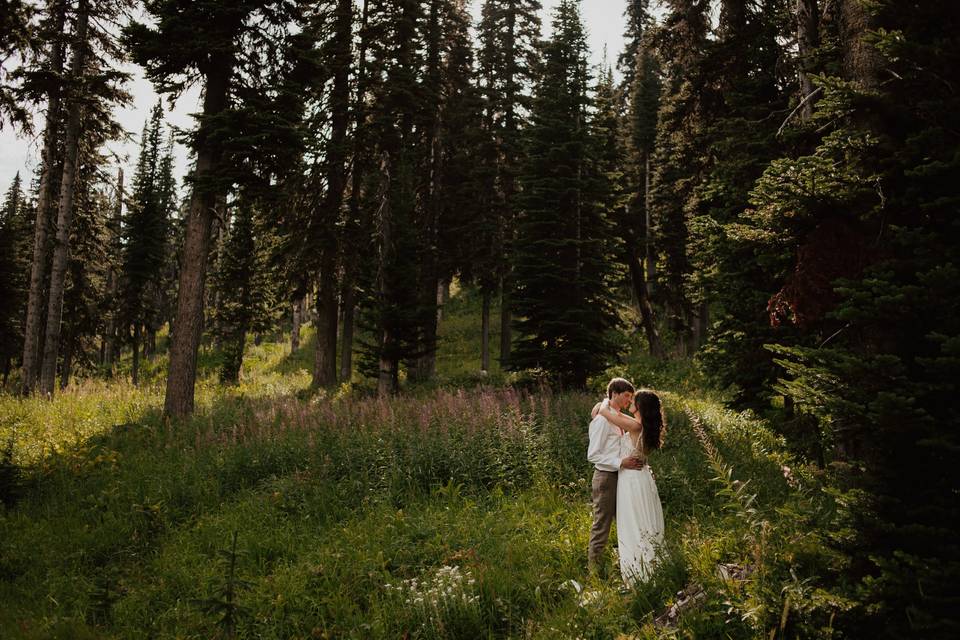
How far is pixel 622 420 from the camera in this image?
20.1ft

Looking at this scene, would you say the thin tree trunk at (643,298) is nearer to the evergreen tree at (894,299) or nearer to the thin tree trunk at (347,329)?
the thin tree trunk at (347,329)

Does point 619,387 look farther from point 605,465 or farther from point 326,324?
point 326,324

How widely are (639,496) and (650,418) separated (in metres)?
0.88

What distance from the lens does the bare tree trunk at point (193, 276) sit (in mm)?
12172

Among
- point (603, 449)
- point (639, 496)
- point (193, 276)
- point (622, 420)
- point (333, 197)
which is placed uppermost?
point (333, 197)

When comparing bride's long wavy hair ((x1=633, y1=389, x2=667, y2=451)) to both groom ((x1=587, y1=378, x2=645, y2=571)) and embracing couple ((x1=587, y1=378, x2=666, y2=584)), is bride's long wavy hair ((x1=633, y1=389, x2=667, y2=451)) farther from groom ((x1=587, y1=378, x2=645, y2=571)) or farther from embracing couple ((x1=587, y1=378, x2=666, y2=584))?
groom ((x1=587, y1=378, x2=645, y2=571))

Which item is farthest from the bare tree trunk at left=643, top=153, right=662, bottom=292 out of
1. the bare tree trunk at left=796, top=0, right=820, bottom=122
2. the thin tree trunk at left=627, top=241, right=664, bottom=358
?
the bare tree trunk at left=796, top=0, right=820, bottom=122

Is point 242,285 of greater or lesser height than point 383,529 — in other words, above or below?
above

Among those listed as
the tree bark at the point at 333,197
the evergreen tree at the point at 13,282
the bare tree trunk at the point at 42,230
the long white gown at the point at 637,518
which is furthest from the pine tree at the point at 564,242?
the evergreen tree at the point at 13,282

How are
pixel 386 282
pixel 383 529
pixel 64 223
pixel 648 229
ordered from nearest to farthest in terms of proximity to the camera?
pixel 383 529 < pixel 64 223 < pixel 386 282 < pixel 648 229

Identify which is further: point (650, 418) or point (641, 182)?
point (641, 182)

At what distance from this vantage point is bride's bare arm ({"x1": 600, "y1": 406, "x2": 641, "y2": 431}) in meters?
6.10

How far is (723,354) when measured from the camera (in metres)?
10.5

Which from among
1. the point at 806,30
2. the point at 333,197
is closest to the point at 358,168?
the point at 333,197
